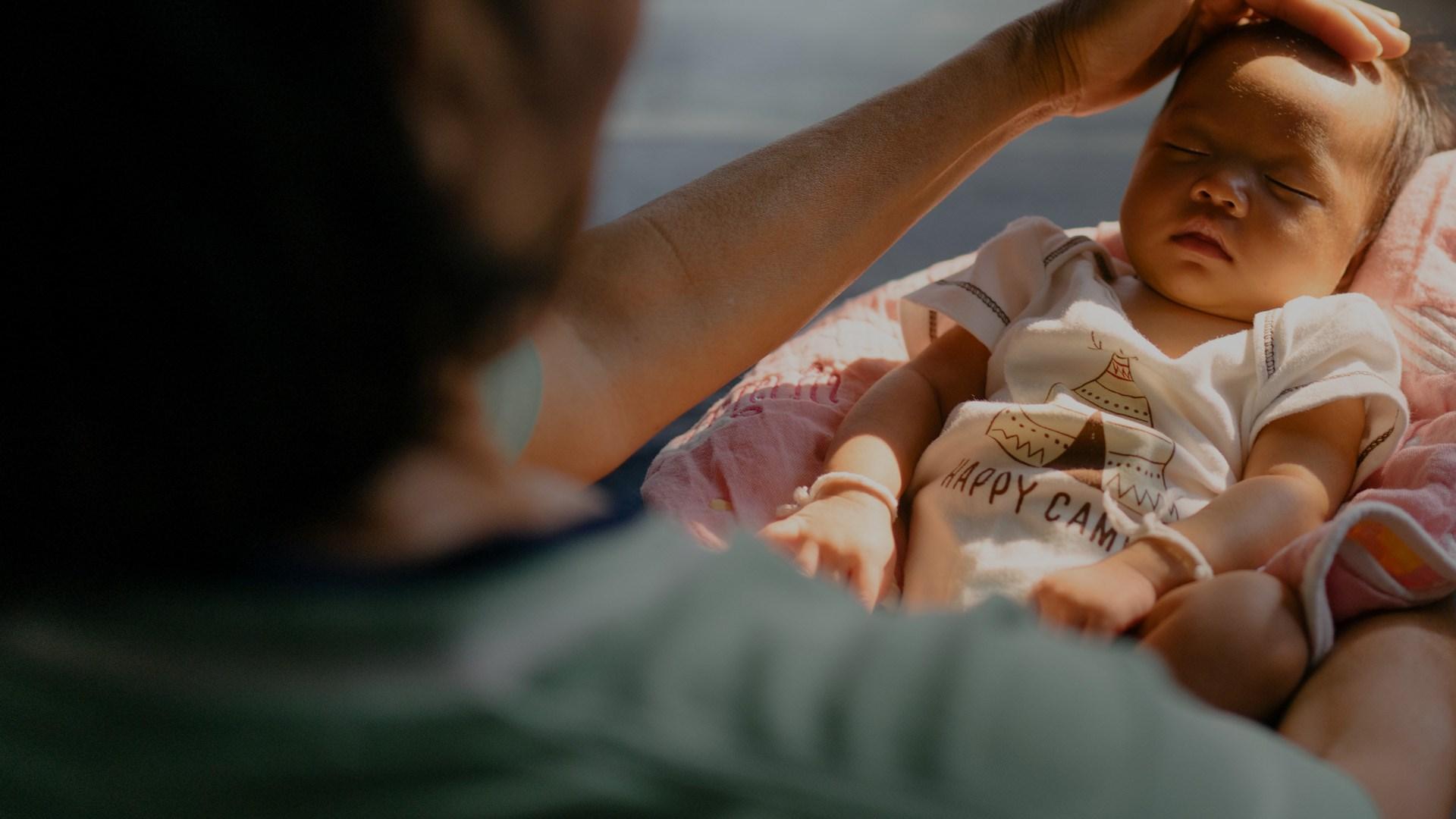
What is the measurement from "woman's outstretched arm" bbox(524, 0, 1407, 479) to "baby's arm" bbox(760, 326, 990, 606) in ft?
0.36

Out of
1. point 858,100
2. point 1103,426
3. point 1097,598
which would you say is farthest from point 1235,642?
point 858,100

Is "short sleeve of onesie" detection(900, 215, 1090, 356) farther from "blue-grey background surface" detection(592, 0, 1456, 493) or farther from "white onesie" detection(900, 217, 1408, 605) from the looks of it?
"blue-grey background surface" detection(592, 0, 1456, 493)

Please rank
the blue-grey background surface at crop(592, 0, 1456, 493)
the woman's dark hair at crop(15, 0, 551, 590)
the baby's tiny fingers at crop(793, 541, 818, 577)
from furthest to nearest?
the blue-grey background surface at crop(592, 0, 1456, 493), the baby's tiny fingers at crop(793, 541, 818, 577), the woman's dark hair at crop(15, 0, 551, 590)

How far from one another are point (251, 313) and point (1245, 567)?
2.31 ft

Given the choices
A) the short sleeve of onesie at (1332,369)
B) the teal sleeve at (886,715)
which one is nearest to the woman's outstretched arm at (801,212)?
the short sleeve of onesie at (1332,369)

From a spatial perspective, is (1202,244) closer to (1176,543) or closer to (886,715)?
(1176,543)

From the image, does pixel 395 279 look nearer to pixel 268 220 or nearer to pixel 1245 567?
pixel 268 220

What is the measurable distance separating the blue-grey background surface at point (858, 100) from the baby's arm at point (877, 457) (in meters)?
0.78

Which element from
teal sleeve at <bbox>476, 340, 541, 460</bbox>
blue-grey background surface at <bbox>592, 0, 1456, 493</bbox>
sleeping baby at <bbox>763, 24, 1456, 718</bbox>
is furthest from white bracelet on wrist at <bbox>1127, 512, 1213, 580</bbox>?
blue-grey background surface at <bbox>592, 0, 1456, 493</bbox>

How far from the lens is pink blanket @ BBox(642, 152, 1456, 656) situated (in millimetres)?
719

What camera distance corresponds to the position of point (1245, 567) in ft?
2.56

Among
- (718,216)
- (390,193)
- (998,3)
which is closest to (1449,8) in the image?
(998,3)

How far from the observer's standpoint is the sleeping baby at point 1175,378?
815 mm

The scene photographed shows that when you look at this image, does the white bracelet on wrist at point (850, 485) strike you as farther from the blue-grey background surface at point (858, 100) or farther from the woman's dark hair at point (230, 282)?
the blue-grey background surface at point (858, 100)
